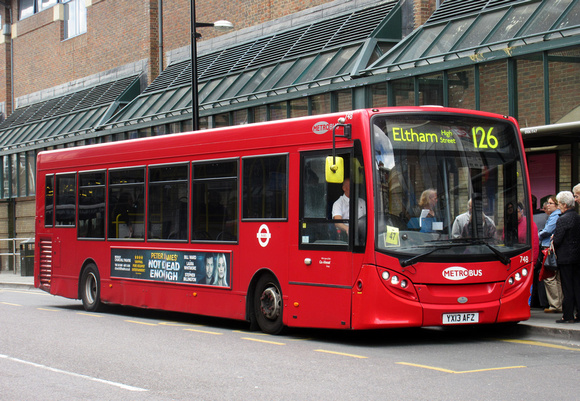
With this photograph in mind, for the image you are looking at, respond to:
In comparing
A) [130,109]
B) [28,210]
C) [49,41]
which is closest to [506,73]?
[130,109]

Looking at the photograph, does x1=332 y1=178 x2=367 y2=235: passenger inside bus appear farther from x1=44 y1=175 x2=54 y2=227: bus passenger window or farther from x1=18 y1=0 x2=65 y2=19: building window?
x1=18 y1=0 x2=65 y2=19: building window

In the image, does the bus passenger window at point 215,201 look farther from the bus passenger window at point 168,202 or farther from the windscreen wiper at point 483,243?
the windscreen wiper at point 483,243

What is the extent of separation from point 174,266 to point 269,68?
1119 centimetres

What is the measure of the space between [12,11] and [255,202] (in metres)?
35.8

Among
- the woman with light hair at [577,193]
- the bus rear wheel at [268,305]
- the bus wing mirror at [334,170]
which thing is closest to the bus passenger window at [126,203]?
the bus rear wheel at [268,305]

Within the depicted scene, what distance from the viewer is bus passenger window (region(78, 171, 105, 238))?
51.1ft

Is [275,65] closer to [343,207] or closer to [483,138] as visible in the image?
[483,138]

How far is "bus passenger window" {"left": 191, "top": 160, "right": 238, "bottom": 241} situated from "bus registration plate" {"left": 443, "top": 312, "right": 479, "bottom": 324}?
11.1 ft

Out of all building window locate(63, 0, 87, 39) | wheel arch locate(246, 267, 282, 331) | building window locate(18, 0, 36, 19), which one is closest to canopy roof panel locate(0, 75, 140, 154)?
building window locate(63, 0, 87, 39)

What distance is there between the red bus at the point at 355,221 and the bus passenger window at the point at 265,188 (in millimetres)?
24

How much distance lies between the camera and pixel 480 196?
415 inches

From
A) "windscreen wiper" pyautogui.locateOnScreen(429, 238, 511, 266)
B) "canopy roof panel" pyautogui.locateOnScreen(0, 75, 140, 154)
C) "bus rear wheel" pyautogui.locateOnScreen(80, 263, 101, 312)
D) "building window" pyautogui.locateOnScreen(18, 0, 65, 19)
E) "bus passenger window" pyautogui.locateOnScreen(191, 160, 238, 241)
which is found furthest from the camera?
"building window" pyautogui.locateOnScreen(18, 0, 65, 19)

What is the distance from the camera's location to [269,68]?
929 inches

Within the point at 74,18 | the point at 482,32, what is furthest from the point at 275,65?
the point at 74,18
